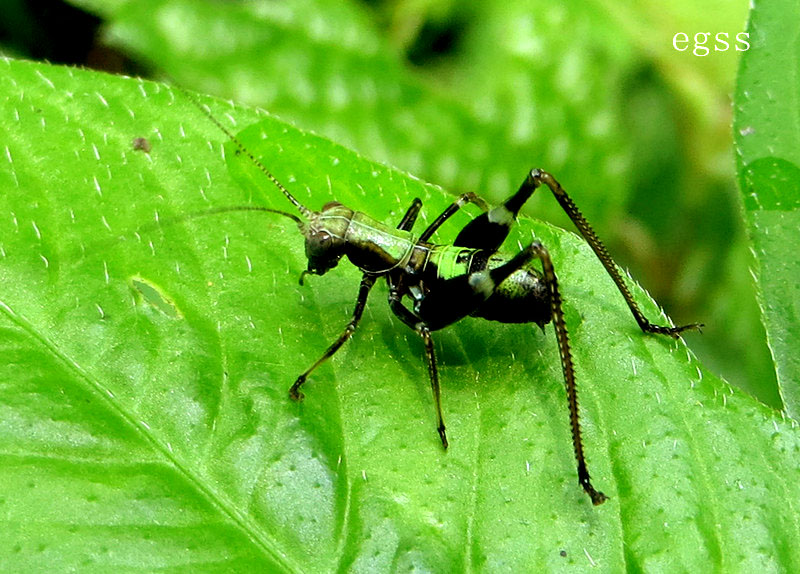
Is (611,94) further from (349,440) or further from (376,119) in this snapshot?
(349,440)

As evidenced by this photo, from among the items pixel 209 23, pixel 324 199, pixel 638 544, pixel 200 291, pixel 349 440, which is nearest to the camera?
pixel 638 544

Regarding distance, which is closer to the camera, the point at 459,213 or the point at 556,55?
the point at 459,213

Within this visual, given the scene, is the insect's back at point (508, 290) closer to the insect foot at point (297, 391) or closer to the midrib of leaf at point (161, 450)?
the insect foot at point (297, 391)

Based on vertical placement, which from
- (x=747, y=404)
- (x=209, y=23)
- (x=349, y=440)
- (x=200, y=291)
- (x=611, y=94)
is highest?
(x=611, y=94)

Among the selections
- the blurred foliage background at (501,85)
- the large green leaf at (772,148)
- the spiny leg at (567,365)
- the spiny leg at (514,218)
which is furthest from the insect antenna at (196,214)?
the blurred foliage background at (501,85)

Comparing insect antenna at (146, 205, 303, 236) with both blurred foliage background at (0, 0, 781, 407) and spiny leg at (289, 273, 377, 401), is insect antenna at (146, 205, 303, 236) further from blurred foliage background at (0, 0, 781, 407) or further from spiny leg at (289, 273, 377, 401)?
blurred foliage background at (0, 0, 781, 407)

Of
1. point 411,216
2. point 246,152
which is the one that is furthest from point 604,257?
point 246,152

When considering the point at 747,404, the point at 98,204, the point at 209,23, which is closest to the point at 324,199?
the point at 98,204
